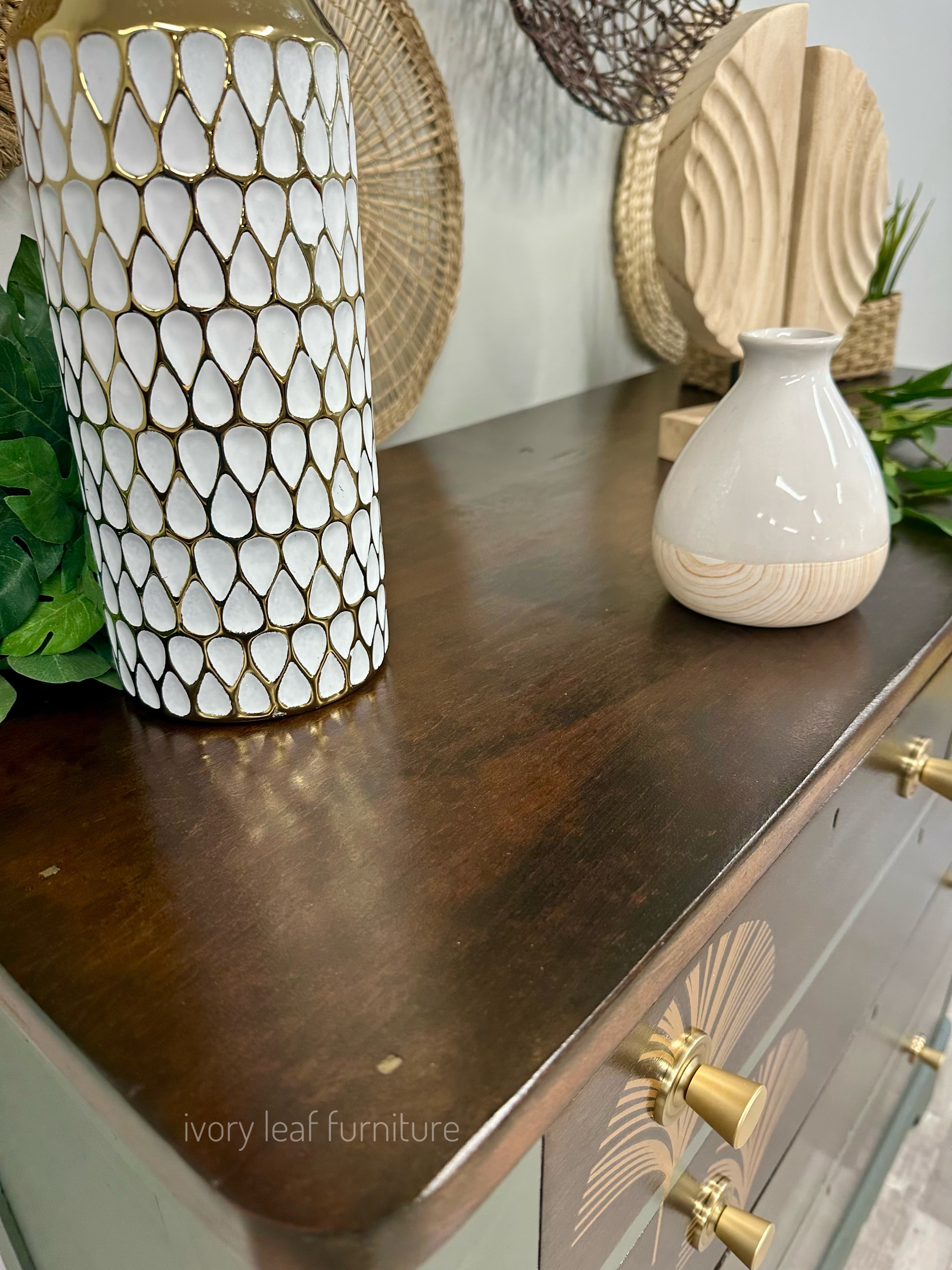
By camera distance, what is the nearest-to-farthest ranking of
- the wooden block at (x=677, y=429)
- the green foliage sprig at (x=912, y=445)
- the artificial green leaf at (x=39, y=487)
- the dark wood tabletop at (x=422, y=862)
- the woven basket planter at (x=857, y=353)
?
1. the dark wood tabletop at (x=422, y=862)
2. the artificial green leaf at (x=39, y=487)
3. the green foliage sprig at (x=912, y=445)
4. the wooden block at (x=677, y=429)
5. the woven basket planter at (x=857, y=353)

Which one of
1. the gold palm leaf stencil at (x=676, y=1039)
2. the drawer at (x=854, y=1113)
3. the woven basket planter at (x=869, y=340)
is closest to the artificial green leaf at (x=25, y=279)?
the gold palm leaf stencil at (x=676, y=1039)

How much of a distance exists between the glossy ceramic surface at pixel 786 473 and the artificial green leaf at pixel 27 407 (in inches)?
13.3

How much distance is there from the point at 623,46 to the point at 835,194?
0.30 m

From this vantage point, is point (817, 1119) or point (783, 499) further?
point (817, 1119)

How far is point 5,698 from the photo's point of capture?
445 millimetres

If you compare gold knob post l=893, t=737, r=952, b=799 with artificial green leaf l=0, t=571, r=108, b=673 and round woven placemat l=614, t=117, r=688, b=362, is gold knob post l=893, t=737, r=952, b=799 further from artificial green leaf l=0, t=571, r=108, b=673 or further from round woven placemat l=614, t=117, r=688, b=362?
round woven placemat l=614, t=117, r=688, b=362

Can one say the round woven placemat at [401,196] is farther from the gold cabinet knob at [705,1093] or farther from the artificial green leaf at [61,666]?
the gold cabinet knob at [705,1093]

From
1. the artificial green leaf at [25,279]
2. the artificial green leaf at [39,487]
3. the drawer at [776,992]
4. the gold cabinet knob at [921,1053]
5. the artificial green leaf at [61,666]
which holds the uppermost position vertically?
the artificial green leaf at [25,279]

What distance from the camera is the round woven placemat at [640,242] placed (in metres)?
1.08

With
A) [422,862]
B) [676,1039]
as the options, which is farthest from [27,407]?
[676,1039]

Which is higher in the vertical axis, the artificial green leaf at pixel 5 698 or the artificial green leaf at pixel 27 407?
the artificial green leaf at pixel 27 407

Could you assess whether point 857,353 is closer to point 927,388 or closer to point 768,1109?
point 927,388

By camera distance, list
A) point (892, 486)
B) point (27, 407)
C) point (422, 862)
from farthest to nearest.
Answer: point (892, 486)
point (27, 407)
point (422, 862)

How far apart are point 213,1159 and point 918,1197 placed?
1007mm
